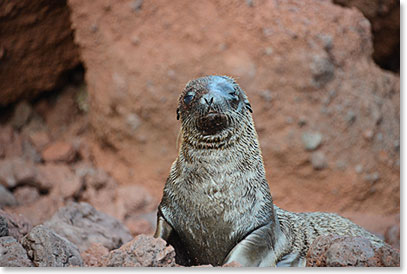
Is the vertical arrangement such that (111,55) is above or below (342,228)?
above

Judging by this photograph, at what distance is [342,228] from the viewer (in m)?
4.06

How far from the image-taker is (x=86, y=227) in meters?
4.71

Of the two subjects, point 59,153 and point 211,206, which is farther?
point 59,153

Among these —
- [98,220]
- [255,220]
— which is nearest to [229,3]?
[98,220]

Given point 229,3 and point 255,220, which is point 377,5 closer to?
point 229,3

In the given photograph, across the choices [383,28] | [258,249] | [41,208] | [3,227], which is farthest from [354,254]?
[41,208]

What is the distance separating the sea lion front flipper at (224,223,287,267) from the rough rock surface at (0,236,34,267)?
3.87 feet

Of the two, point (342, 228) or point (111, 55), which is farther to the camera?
point (111, 55)

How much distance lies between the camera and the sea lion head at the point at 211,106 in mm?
3465

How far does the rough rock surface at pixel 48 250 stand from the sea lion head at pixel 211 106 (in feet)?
3.40

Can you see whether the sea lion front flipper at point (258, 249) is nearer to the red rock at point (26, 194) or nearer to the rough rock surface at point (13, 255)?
the rough rock surface at point (13, 255)

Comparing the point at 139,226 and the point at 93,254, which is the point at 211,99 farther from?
the point at 139,226

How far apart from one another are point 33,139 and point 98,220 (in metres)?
2.02

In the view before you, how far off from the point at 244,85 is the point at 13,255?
278cm
